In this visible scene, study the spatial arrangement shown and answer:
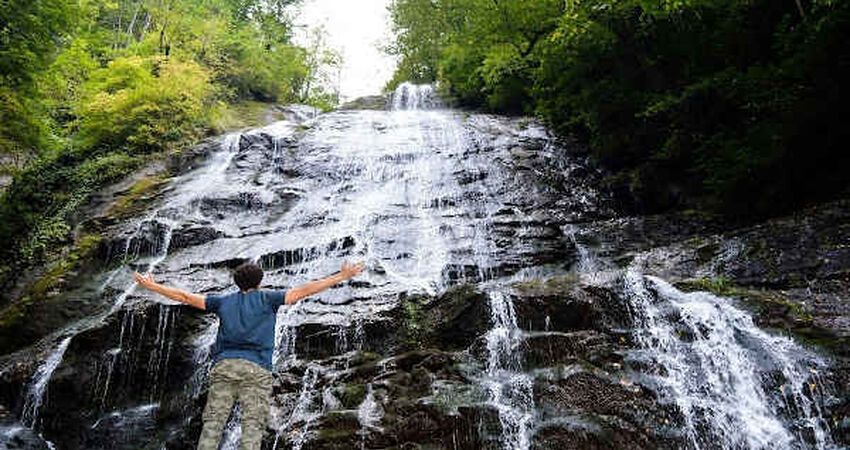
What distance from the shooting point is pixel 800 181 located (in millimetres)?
8227

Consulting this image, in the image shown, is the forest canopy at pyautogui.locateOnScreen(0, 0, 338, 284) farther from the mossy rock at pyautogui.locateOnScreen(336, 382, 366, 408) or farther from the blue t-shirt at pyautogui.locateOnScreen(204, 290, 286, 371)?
the blue t-shirt at pyautogui.locateOnScreen(204, 290, 286, 371)

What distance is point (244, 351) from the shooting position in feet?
12.3

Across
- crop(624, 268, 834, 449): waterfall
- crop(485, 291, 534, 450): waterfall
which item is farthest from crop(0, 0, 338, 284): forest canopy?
crop(624, 268, 834, 449): waterfall

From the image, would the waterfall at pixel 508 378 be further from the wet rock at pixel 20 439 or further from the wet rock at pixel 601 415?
the wet rock at pixel 20 439

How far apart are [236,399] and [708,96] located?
8932 millimetres

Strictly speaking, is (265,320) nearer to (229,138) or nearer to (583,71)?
(583,71)

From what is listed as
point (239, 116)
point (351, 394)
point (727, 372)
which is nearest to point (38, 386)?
point (351, 394)

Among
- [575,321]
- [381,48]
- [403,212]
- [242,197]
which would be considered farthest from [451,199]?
[381,48]

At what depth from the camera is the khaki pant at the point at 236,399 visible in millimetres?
3633

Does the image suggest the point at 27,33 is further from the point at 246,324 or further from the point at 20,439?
the point at 246,324

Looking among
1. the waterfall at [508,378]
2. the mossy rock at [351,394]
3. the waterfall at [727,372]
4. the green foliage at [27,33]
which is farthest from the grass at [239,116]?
the waterfall at [727,372]

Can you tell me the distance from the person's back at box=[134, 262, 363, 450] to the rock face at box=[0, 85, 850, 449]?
1.61 metres

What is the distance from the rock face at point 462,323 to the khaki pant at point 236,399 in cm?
156

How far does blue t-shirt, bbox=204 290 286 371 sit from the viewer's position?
3783mm
